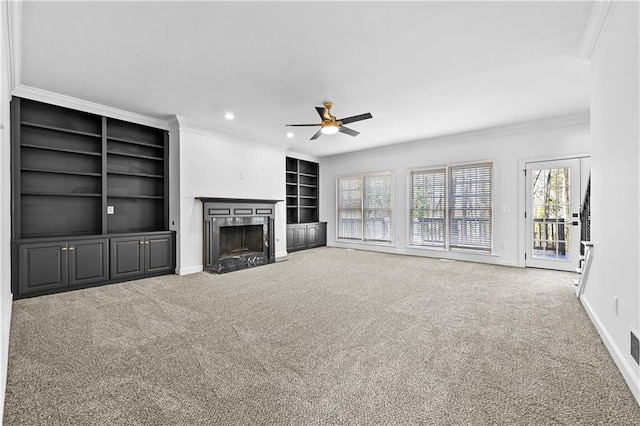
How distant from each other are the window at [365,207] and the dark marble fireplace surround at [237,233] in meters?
2.56

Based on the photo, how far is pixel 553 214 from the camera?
208 inches

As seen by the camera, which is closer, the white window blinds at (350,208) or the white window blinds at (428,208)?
the white window blinds at (428,208)

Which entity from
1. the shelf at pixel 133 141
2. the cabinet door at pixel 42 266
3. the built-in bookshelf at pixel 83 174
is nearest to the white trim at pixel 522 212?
the built-in bookshelf at pixel 83 174

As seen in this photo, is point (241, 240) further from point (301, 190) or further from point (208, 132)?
point (301, 190)

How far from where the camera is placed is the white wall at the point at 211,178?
5.23 metres

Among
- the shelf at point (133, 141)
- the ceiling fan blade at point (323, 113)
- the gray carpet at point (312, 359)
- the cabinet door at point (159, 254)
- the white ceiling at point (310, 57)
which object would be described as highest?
the white ceiling at point (310, 57)

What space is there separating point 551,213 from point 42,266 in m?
7.84

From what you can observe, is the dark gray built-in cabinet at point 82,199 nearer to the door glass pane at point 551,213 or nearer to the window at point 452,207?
the window at point 452,207

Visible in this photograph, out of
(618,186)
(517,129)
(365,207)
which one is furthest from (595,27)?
(365,207)

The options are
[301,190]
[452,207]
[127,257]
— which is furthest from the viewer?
[301,190]

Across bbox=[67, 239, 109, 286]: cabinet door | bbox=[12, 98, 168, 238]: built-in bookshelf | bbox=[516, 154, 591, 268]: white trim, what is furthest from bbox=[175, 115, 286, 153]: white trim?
bbox=[516, 154, 591, 268]: white trim

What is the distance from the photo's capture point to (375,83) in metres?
3.73

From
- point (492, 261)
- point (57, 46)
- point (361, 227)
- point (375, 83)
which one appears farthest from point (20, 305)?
point (492, 261)

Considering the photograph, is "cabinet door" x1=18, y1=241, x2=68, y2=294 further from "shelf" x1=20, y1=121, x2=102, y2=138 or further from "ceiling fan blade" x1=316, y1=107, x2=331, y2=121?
"ceiling fan blade" x1=316, y1=107, x2=331, y2=121
